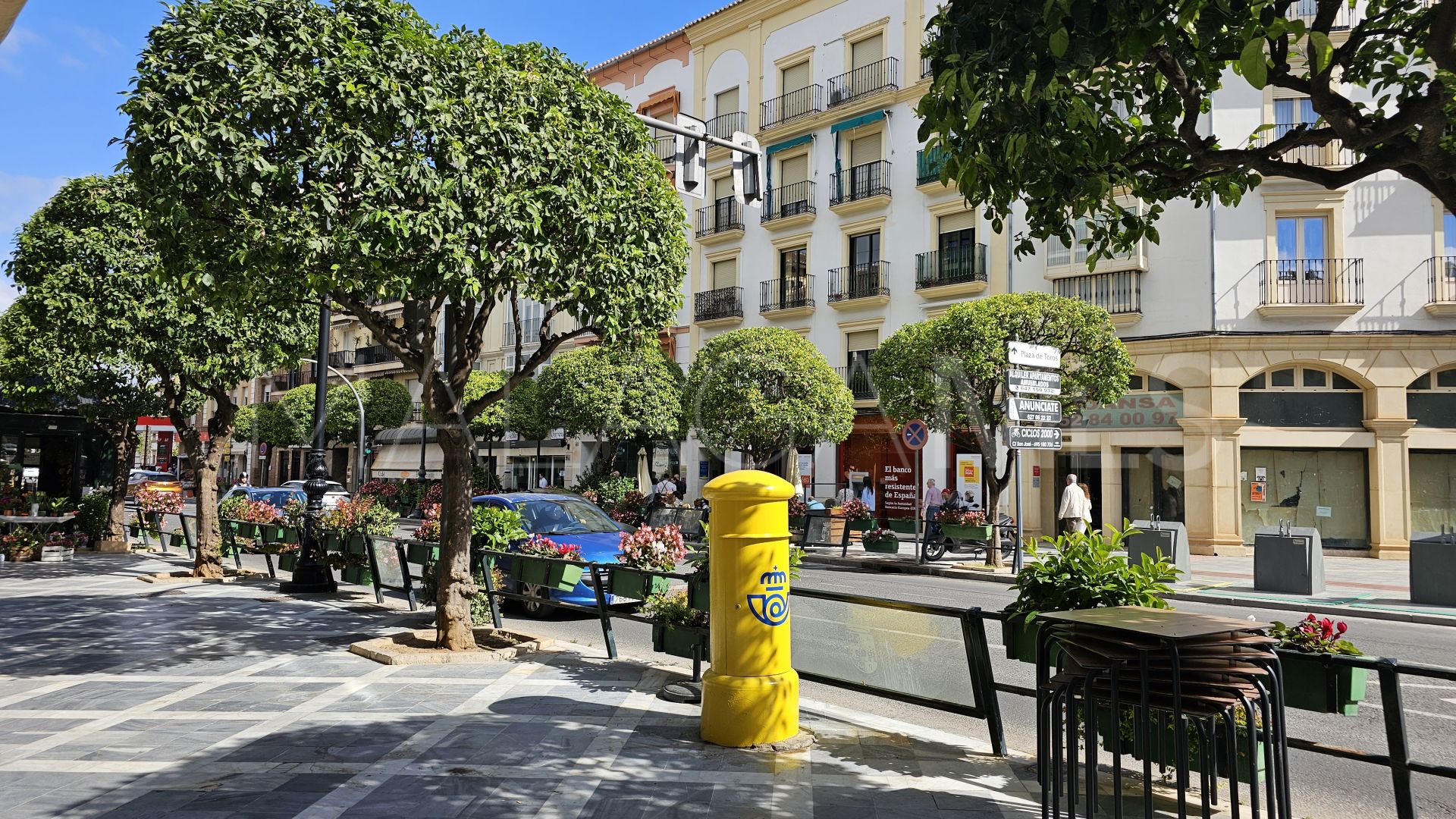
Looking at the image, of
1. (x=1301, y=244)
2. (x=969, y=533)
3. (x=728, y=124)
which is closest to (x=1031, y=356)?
(x=969, y=533)

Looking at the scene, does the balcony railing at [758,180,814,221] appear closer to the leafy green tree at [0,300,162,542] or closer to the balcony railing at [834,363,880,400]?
the balcony railing at [834,363,880,400]

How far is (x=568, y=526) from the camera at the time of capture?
463 inches

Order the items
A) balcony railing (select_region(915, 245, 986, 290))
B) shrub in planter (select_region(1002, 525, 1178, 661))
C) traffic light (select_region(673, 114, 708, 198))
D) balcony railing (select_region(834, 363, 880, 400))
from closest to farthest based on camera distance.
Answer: shrub in planter (select_region(1002, 525, 1178, 661))
traffic light (select_region(673, 114, 708, 198))
balcony railing (select_region(915, 245, 986, 290))
balcony railing (select_region(834, 363, 880, 400))

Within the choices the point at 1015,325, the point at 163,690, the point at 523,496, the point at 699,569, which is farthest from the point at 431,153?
the point at 1015,325

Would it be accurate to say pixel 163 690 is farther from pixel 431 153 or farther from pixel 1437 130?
pixel 1437 130

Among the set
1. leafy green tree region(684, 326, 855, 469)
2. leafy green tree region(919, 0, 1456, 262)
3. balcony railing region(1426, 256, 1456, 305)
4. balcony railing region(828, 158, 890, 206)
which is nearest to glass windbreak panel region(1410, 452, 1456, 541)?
balcony railing region(1426, 256, 1456, 305)

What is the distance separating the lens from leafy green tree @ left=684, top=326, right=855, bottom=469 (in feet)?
76.4

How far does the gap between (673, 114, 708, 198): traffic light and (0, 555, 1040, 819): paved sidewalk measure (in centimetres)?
696

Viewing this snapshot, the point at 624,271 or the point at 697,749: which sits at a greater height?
the point at 624,271

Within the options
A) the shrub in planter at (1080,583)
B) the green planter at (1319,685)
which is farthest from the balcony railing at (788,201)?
the green planter at (1319,685)

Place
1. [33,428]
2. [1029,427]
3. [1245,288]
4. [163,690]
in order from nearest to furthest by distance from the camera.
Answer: [163,690]
[1029,427]
[33,428]
[1245,288]

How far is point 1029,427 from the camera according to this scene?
626 inches

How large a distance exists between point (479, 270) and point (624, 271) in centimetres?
123

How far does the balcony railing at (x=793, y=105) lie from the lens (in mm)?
29609
